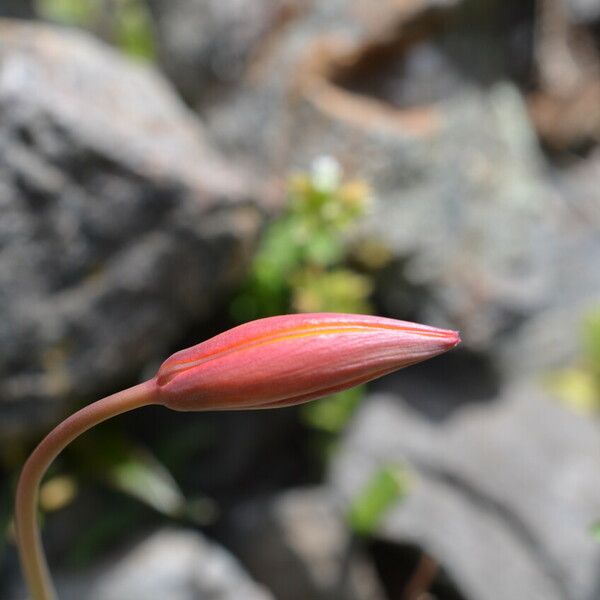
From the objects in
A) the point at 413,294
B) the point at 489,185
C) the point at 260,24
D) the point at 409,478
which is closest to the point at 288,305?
the point at 413,294

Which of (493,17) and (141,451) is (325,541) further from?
(493,17)

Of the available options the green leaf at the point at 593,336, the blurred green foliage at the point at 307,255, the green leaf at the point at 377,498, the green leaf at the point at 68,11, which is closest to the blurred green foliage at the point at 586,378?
the green leaf at the point at 593,336

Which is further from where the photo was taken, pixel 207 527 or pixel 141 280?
pixel 207 527

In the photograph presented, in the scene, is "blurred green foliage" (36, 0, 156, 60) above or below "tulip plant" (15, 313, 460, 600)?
above

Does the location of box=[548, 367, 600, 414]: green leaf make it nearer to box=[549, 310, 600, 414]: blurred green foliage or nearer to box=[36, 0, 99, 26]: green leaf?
box=[549, 310, 600, 414]: blurred green foliage

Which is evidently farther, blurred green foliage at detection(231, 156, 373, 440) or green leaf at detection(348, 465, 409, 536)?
blurred green foliage at detection(231, 156, 373, 440)

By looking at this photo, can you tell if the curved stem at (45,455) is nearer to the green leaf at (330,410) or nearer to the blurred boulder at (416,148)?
the green leaf at (330,410)

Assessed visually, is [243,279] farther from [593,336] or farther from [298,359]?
[298,359]

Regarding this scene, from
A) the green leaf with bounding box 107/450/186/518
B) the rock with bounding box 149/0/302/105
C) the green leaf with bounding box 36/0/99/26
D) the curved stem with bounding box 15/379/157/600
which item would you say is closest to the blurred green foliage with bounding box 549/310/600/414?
the green leaf with bounding box 107/450/186/518
